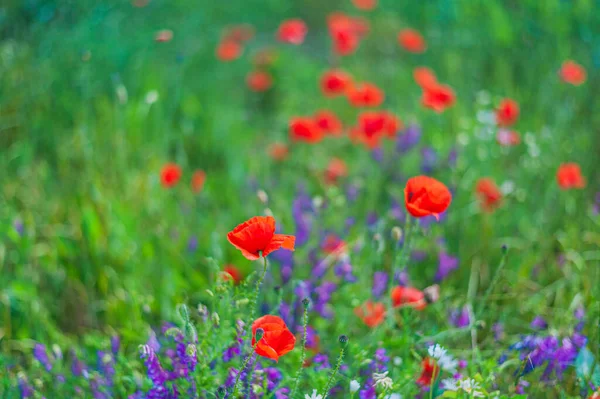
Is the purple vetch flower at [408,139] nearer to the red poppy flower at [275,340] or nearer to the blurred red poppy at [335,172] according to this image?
the blurred red poppy at [335,172]

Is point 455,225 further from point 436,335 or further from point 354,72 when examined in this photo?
point 354,72

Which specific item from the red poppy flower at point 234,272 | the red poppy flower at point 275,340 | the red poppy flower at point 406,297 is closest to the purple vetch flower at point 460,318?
the red poppy flower at point 406,297

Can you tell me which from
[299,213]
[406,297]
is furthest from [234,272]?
[406,297]

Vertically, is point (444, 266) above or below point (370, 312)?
below

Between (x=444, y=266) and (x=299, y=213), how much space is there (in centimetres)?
57

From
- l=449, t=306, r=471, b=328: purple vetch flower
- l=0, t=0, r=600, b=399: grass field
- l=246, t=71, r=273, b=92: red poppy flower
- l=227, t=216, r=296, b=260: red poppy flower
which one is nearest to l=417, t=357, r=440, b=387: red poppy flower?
l=0, t=0, r=600, b=399: grass field

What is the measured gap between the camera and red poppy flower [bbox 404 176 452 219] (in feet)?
4.52

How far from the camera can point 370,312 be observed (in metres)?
1.84

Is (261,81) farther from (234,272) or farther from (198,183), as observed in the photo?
(234,272)

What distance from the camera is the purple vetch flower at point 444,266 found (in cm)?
216

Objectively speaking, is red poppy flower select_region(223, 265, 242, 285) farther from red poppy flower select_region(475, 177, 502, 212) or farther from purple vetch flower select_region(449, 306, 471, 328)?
red poppy flower select_region(475, 177, 502, 212)

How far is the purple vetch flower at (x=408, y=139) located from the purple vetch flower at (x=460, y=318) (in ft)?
3.23

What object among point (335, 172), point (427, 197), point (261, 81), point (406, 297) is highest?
point (427, 197)

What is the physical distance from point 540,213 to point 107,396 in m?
1.75
